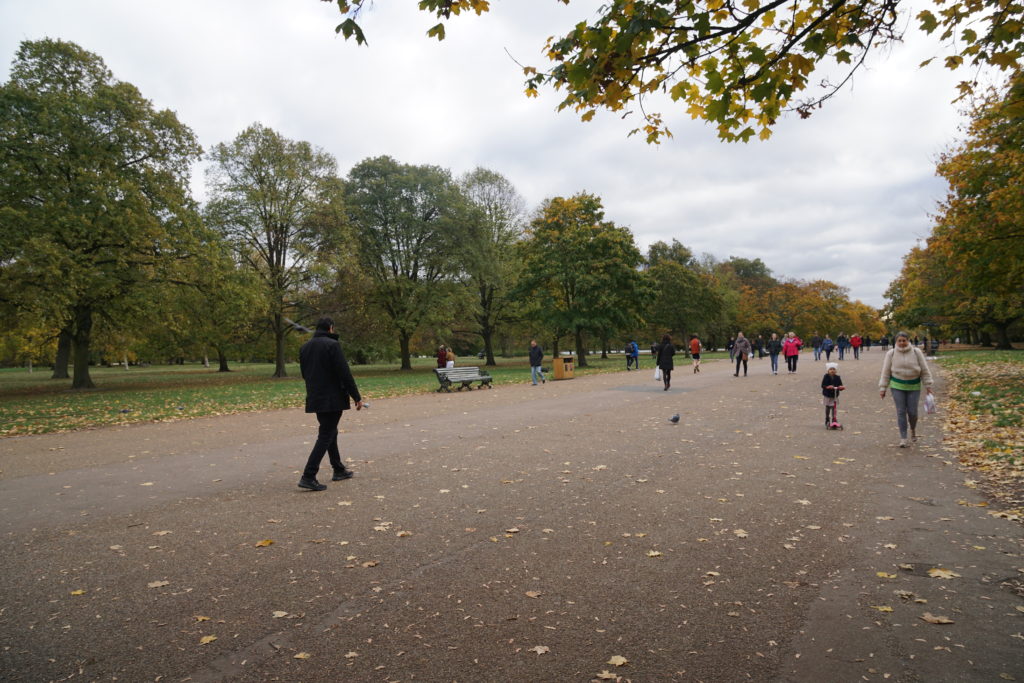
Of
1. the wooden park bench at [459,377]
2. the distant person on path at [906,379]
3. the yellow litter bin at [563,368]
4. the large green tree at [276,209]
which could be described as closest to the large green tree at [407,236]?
the large green tree at [276,209]

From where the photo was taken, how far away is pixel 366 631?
3299mm

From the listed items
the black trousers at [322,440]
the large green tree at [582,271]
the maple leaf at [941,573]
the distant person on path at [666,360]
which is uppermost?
the large green tree at [582,271]

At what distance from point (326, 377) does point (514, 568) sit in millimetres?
3632

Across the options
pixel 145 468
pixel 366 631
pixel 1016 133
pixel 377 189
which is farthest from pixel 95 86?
pixel 1016 133

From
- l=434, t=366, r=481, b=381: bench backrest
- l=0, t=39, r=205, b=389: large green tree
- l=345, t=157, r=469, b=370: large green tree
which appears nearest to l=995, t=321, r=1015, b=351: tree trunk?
l=345, t=157, r=469, b=370: large green tree

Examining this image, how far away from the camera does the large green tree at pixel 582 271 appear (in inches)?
1310

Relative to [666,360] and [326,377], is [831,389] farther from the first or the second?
[326,377]

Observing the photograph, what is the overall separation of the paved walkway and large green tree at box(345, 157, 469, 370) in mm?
27798

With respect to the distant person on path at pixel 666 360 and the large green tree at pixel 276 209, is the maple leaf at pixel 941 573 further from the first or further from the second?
the large green tree at pixel 276 209

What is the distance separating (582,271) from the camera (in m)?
33.0

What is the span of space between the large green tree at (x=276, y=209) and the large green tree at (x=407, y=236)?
3761 mm

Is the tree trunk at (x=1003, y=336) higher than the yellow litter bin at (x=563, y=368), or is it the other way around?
the tree trunk at (x=1003, y=336)

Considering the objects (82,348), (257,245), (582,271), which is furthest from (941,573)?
(257,245)

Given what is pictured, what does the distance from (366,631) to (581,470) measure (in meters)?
4.31
